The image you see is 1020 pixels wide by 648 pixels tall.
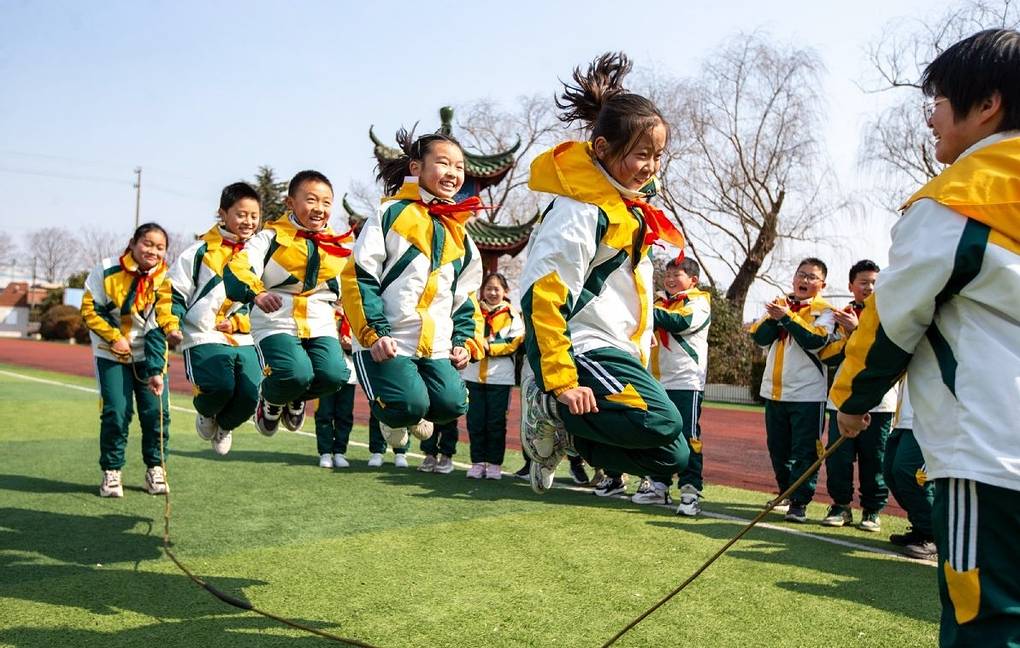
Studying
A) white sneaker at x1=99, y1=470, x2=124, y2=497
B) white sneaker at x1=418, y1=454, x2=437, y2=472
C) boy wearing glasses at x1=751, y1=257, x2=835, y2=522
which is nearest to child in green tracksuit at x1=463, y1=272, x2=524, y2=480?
white sneaker at x1=418, y1=454, x2=437, y2=472

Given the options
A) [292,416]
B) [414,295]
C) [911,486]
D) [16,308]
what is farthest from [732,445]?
[16,308]

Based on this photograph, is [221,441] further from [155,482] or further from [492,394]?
[492,394]

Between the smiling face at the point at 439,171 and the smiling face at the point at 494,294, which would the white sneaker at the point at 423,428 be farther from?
the smiling face at the point at 494,294

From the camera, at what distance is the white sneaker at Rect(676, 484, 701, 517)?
23.7 ft

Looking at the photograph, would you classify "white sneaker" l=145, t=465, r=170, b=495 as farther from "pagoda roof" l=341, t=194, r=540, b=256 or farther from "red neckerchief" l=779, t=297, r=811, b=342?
"pagoda roof" l=341, t=194, r=540, b=256

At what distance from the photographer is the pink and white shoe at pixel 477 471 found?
9.03m

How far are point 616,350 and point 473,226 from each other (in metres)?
24.1

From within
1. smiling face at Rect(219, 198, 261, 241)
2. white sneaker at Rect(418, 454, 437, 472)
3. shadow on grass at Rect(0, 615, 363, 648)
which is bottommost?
white sneaker at Rect(418, 454, 437, 472)

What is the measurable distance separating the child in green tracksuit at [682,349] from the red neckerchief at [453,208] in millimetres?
3097

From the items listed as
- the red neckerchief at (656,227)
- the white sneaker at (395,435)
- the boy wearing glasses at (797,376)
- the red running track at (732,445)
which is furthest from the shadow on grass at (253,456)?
the red neckerchief at (656,227)

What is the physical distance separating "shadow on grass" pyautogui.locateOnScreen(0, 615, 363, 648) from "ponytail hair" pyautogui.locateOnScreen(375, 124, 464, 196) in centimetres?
278

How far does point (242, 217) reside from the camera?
6.21 m

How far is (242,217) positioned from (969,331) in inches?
202

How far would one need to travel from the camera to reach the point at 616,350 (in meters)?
3.67
